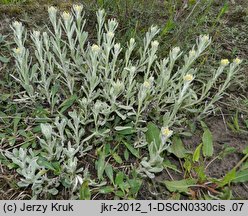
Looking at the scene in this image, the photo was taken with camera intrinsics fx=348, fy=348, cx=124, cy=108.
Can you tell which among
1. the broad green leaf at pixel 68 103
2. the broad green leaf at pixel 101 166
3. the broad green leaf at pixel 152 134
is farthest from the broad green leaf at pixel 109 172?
the broad green leaf at pixel 68 103

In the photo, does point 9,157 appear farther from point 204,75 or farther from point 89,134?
point 204,75

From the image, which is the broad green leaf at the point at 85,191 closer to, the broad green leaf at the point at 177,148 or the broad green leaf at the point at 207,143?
the broad green leaf at the point at 177,148

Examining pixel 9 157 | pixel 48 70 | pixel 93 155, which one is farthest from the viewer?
pixel 48 70

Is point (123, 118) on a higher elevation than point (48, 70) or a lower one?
lower

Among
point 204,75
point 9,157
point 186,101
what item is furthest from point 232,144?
point 9,157

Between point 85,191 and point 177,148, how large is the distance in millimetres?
639

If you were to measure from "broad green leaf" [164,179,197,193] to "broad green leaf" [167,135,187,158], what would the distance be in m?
0.17

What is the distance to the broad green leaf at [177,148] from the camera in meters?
2.10

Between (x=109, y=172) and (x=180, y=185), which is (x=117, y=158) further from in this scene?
(x=180, y=185)

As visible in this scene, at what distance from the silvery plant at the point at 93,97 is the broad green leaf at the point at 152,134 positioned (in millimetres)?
36

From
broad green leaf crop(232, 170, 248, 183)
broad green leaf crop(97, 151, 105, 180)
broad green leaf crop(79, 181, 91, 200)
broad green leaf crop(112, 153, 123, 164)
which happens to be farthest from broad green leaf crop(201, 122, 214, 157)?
broad green leaf crop(79, 181, 91, 200)

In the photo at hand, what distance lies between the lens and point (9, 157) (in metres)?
1.92

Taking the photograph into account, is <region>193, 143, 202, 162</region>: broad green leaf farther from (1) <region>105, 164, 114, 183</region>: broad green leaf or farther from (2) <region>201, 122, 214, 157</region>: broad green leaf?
(1) <region>105, 164, 114, 183</region>: broad green leaf

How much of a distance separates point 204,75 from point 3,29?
1526 mm
